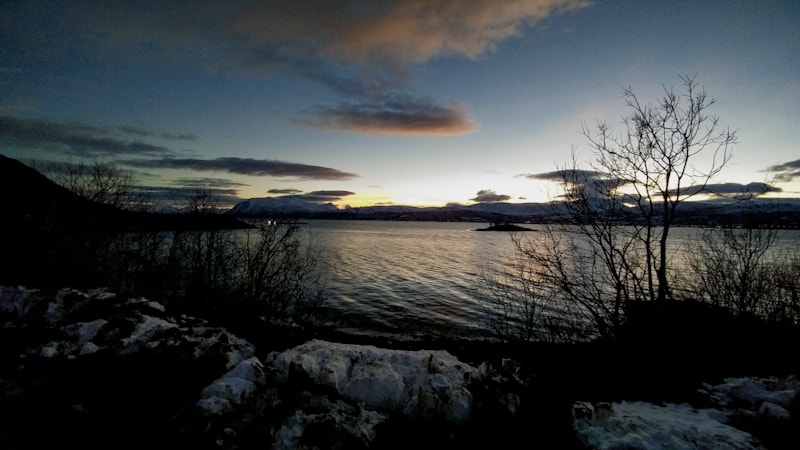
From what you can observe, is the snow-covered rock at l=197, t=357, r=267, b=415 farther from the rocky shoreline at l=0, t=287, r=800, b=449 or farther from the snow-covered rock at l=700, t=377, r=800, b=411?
the snow-covered rock at l=700, t=377, r=800, b=411

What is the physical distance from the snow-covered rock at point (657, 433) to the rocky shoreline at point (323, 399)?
0.08ft

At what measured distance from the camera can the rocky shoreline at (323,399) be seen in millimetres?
4227

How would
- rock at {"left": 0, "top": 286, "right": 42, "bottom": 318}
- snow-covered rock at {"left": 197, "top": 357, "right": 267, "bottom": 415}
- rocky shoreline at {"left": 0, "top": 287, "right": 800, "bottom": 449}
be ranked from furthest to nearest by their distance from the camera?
rock at {"left": 0, "top": 286, "right": 42, "bottom": 318}, snow-covered rock at {"left": 197, "top": 357, "right": 267, "bottom": 415}, rocky shoreline at {"left": 0, "top": 287, "right": 800, "bottom": 449}

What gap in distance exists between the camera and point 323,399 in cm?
470

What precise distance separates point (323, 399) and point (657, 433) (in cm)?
469

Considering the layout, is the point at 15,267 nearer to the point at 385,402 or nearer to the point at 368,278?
the point at 385,402

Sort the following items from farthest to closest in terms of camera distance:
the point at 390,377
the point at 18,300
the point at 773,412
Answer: the point at 18,300 → the point at 390,377 → the point at 773,412

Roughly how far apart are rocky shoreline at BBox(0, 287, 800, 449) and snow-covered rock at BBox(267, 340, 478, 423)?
0.02 meters

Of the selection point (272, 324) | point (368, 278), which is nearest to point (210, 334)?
point (272, 324)

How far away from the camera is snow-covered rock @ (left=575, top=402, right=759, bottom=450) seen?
13.3 feet

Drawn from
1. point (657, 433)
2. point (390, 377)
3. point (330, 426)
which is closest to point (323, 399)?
point (330, 426)

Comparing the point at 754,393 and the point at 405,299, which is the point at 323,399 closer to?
the point at 754,393

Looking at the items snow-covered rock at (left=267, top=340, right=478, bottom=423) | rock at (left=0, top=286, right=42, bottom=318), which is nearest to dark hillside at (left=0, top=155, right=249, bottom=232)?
rock at (left=0, top=286, right=42, bottom=318)

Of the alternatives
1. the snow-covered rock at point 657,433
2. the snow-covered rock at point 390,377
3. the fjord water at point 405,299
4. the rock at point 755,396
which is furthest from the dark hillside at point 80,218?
the rock at point 755,396
